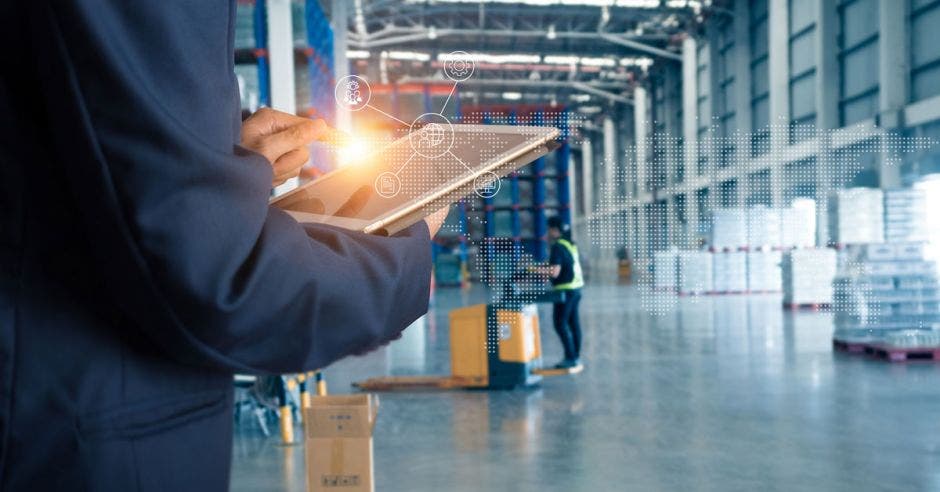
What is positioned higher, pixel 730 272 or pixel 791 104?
pixel 791 104

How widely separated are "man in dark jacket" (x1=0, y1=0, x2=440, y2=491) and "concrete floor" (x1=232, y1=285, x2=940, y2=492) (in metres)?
3.79

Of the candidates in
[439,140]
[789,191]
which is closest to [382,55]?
[789,191]

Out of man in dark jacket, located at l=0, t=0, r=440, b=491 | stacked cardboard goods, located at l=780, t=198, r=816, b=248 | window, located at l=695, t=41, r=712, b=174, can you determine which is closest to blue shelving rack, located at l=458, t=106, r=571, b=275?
stacked cardboard goods, located at l=780, t=198, r=816, b=248

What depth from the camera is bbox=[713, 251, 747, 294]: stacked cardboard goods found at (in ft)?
58.4

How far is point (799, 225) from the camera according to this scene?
15.7 metres

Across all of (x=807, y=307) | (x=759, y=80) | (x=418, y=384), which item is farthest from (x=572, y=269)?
(x=759, y=80)

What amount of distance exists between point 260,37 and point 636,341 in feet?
21.3

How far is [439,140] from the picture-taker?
91cm

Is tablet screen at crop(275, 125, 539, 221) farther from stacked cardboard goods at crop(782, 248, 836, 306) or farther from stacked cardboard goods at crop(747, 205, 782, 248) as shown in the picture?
stacked cardboard goods at crop(747, 205, 782, 248)

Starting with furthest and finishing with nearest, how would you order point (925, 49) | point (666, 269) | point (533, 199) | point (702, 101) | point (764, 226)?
1. point (702, 101)
2. point (666, 269)
3. point (764, 226)
4. point (925, 49)
5. point (533, 199)

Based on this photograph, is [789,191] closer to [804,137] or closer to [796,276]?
[804,137]

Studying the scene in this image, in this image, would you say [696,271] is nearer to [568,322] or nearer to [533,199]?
[533,199]

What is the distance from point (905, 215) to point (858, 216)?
58 cm

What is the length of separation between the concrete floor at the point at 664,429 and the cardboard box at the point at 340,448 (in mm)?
1070
